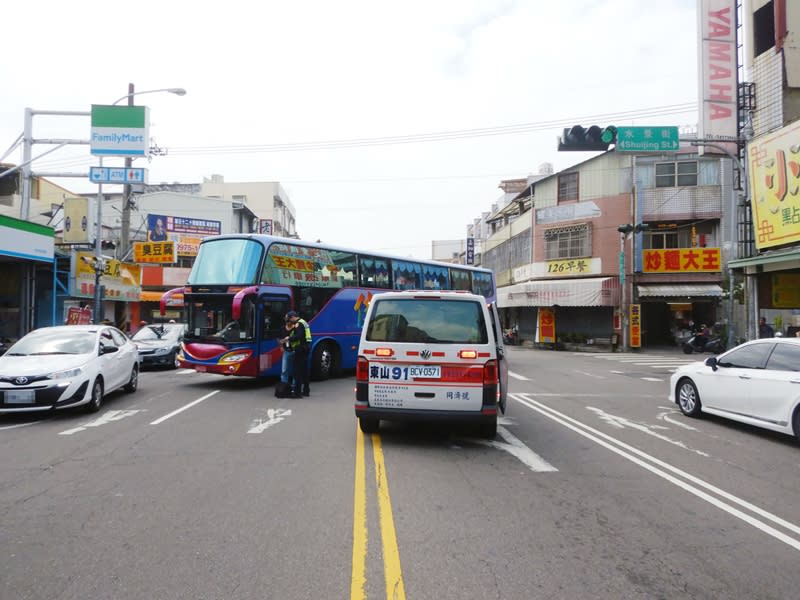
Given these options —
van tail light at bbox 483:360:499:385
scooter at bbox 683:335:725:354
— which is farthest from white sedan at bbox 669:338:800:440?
scooter at bbox 683:335:725:354

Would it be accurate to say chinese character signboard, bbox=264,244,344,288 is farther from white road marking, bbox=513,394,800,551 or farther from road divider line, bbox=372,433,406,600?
road divider line, bbox=372,433,406,600

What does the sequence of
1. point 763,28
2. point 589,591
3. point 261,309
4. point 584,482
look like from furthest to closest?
point 763,28 < point 261,309 < point 584,482 < point 589,591

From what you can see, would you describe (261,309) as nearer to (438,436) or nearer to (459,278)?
(438,436)

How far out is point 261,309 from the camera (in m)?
12.6

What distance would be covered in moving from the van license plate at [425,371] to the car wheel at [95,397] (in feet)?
19.4

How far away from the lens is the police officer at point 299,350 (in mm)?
11172

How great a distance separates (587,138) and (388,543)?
14.2 meters

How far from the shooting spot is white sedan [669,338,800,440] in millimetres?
7715

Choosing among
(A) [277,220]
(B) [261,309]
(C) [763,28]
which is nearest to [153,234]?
(A) [277,220]

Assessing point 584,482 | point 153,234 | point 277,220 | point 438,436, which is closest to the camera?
point 584,482

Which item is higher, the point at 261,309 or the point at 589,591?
the point at 261,309

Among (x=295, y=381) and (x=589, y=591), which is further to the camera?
(x=295, y=381)

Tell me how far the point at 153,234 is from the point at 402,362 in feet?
125

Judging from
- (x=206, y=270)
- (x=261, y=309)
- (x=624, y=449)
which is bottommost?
(x=624, y=449)
